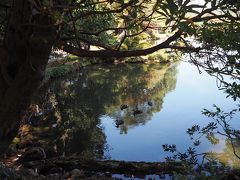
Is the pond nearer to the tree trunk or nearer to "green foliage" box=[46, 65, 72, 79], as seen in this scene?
"green foliage" box=[46, 65, 72, 79]

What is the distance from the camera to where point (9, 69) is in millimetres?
2100

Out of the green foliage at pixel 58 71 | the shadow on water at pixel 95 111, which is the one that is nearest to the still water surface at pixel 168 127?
the shadow on water at pixel 95 111

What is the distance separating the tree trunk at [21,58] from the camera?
6.68 feet

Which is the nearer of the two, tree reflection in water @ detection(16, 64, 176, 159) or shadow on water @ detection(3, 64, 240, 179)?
shadow on water @ detection(3, 64, 240, 179)

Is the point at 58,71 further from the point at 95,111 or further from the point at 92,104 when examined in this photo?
the point at 95,111

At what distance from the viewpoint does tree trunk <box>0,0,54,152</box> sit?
2037 mm

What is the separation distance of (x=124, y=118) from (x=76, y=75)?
8.61 metres

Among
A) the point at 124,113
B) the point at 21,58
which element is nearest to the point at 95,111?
the point at 124,113

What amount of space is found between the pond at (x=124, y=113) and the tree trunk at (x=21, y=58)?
296 inches

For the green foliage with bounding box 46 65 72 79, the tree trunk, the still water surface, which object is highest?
the green foliage with bounding box 46 65 72 79

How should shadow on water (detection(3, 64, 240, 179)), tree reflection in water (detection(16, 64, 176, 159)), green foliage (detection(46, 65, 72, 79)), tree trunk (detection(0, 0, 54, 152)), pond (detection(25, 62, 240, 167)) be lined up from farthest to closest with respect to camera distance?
green foliage (detection(46, 65, 72, 79))
tree reflection in water (detection(16, 64, 176, 159))
pond (detection(25, 62, 240, 167))
shadow on water (detection(3, 64, 240, 179))
tree trunk (detection(0, 0, 54, 152))

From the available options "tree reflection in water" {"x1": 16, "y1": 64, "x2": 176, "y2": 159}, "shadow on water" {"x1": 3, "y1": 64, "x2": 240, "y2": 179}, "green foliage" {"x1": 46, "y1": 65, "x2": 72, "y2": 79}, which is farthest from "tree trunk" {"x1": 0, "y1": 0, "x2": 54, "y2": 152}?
"green foliage" {"x1": 46, "y1": 65, "x2": 72, "y2": 79}

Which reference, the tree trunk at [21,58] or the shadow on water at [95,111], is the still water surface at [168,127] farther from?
the tree trunk at [21,58]

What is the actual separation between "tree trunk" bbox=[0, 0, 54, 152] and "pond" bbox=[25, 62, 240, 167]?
7510mm
